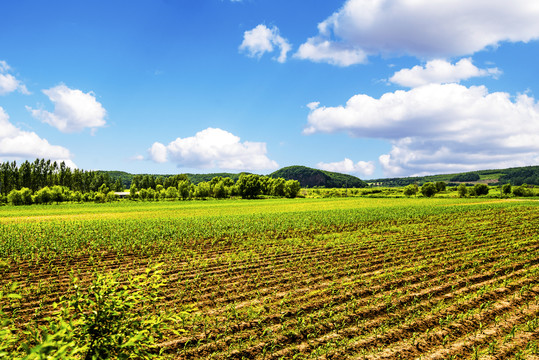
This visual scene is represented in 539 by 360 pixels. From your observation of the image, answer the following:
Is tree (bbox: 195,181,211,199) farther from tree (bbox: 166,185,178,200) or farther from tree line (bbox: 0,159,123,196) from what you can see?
tree line (bbox: 0,159,123,196)

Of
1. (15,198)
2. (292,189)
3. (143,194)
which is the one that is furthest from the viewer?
(292,189)

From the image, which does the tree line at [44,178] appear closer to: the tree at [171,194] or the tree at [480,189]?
the tree at [171,194]

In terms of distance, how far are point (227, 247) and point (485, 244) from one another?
18.6m

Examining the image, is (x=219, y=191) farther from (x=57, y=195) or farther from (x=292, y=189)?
(x=57, y=195)

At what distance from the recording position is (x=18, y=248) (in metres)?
22.7

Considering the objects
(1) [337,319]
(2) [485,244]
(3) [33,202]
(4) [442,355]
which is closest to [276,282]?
(1) [337,319]

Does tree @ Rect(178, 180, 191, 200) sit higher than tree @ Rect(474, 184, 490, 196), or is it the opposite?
tree @ Rect(178, 180, 191, 200)

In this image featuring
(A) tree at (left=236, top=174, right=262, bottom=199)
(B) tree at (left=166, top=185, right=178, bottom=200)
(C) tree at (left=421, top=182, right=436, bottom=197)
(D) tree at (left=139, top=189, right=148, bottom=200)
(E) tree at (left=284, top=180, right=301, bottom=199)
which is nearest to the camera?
(D) tree at (left=139, top=189, right=148, bottom=200)

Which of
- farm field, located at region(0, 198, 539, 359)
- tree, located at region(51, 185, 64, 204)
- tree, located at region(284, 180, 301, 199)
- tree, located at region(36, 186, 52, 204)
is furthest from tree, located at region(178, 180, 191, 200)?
farm field, located at region(0, 198, 539, 359)

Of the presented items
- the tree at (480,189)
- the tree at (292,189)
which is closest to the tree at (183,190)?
the tree at (292,189)

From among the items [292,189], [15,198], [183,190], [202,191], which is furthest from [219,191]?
[15,198]

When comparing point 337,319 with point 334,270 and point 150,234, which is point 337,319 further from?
point 150,234

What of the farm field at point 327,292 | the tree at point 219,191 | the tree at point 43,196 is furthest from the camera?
the tree at point 219,191

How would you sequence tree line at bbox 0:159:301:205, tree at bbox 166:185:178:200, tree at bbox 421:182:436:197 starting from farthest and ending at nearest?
tree at bbox 166:185:178:200 → tree at bbox 421:182:436:197 → tree line at bbox 0:159:301:205
